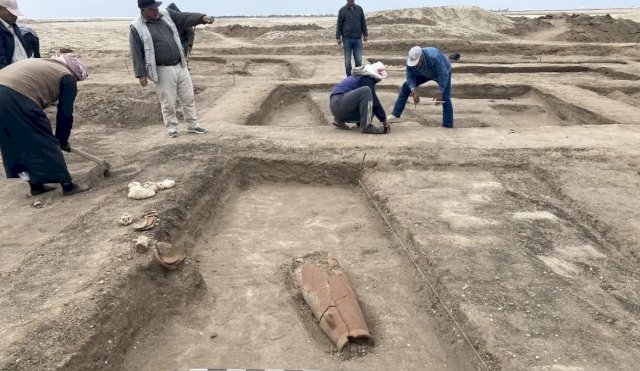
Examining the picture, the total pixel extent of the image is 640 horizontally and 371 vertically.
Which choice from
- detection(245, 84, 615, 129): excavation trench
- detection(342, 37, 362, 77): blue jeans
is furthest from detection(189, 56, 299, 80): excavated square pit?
detection(245, 84, 615, 129): excavation trench

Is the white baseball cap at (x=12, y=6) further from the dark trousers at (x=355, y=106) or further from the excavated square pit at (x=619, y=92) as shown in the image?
the excavated square pit at (x=619, y=92)

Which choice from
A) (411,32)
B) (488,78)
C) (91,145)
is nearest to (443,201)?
(91,145)

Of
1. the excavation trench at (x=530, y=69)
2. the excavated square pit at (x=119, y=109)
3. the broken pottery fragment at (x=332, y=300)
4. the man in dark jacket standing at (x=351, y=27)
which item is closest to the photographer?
the broken pottery fragment at (x=332, y=300)

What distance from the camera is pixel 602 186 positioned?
4.40 metres

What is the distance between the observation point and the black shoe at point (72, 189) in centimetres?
447

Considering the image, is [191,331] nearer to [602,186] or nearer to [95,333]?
[95,333]

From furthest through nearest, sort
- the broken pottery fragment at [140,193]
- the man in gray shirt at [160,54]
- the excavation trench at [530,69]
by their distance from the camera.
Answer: the excavation trench at [530,69]
the man in gray shirt at [160,54]
the broken pottery fragment at [140,193]

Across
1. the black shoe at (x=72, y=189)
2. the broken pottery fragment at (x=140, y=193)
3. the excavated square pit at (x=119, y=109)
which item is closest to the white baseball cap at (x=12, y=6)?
the black shoe at (x=72, y=189)

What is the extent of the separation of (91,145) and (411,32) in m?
14.5

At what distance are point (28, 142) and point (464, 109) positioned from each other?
21.1 ft

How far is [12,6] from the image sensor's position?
15.6ft

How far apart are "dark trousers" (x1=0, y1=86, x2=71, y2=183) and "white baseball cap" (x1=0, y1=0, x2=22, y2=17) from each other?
4.69ft

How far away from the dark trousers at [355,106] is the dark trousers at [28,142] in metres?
3.35

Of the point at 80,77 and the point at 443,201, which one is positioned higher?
the point at 80,77
